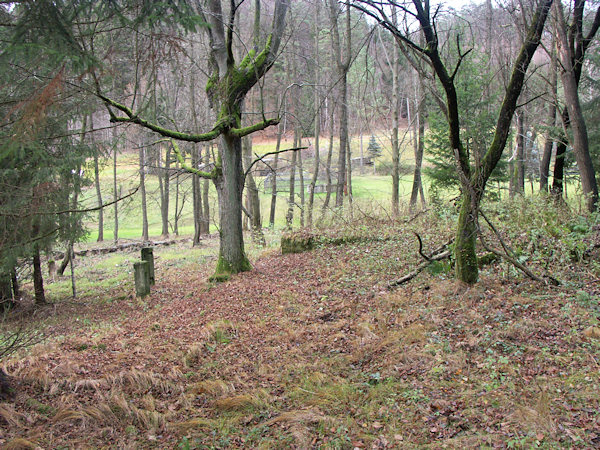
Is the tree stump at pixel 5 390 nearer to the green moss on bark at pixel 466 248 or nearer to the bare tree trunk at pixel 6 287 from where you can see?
the bare tree trunk at pixel 6 287

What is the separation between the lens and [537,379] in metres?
4.16

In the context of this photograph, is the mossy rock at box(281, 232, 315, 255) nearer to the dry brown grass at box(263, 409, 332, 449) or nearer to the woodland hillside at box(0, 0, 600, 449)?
the woodland hillside at box(0, 0, 600, 449)

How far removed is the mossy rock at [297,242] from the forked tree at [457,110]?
5.54 m

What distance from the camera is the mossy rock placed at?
38.4 feet

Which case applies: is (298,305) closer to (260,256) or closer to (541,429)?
(541,429)

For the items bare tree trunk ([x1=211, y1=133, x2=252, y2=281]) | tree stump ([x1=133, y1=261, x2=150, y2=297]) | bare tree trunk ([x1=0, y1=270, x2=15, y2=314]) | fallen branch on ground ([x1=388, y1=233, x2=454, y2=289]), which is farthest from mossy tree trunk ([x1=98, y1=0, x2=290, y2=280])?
bare tree trunk ([x1=0, y1=270, x2=15, y2=314])

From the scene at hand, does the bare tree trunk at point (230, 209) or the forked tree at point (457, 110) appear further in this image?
the bare tree trunk at point (230, 209)

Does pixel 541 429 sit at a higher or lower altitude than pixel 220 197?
lower

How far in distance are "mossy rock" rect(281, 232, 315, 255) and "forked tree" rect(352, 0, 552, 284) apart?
554 cm

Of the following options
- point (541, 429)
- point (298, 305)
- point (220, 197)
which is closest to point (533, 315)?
point (541, 429)

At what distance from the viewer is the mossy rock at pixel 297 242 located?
38.4ft

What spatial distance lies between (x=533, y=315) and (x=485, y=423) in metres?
2.36

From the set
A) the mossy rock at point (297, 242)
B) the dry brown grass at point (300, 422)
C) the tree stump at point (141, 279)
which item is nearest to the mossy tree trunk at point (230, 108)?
the tree stump at point (141, 279)

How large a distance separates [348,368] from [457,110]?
390 cm
